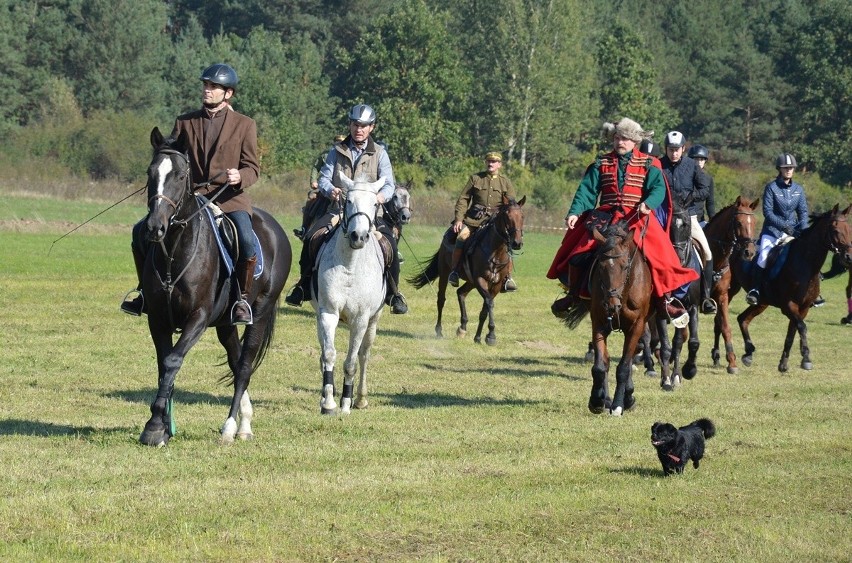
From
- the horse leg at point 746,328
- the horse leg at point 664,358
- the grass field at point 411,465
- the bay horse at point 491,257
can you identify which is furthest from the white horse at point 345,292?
the horse leg at point 746,328

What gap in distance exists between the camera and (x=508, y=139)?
79.5m

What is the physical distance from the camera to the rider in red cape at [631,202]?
42.5ft

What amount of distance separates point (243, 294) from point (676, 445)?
3799 millimetres

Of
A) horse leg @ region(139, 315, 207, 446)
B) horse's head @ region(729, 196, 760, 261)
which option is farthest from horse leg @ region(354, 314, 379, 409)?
horse's head @ region(729, 196, 760, 261)

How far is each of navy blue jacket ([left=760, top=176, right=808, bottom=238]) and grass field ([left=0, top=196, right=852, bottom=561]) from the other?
85.4 inches

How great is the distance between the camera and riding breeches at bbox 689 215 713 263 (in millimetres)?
17344

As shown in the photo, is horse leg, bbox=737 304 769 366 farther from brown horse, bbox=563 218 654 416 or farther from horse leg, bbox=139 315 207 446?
horse leg, bbox=139 315 207 446

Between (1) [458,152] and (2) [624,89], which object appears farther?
(2) [624,89]

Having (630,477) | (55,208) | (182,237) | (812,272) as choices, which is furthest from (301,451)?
(55,208)

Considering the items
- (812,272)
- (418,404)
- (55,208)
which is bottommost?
(55,208)

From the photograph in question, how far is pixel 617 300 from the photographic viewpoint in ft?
41.1

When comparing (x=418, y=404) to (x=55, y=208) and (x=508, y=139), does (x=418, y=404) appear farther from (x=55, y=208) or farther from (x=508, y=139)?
(x=508, y=139)

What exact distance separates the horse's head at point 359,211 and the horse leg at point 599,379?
248cm

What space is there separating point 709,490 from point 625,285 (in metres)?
3.90
